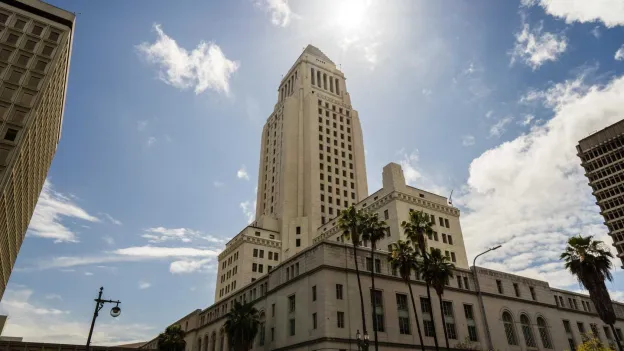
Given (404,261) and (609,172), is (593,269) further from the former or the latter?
(609,172)

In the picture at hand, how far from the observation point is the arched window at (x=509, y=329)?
5775 cm

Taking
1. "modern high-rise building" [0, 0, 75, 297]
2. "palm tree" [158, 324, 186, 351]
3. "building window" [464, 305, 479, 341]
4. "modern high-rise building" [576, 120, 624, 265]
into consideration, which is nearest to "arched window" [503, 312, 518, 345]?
"building window" [464, 305, 479, 341]

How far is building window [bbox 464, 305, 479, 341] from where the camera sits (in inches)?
2167

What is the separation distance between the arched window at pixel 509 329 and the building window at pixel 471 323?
19.6 feet

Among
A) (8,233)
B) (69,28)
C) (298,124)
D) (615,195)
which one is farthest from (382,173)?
(615,195)

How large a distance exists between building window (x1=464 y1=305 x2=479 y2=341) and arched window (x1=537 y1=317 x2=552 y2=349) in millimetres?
13271

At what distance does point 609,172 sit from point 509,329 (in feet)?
321

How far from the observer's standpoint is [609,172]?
421 feet

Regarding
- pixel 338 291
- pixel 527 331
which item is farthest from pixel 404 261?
pixel 527 331

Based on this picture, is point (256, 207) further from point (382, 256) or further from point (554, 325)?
point (554, 325)

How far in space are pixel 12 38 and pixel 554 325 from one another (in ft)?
302

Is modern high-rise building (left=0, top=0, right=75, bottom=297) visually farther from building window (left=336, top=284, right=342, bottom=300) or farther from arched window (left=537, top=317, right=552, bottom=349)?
arched window (left=537, top=317, right=552, bottom=349)

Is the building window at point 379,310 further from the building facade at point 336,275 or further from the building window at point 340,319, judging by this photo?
the building window at point 340,319

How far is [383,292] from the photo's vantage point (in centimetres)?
5091
